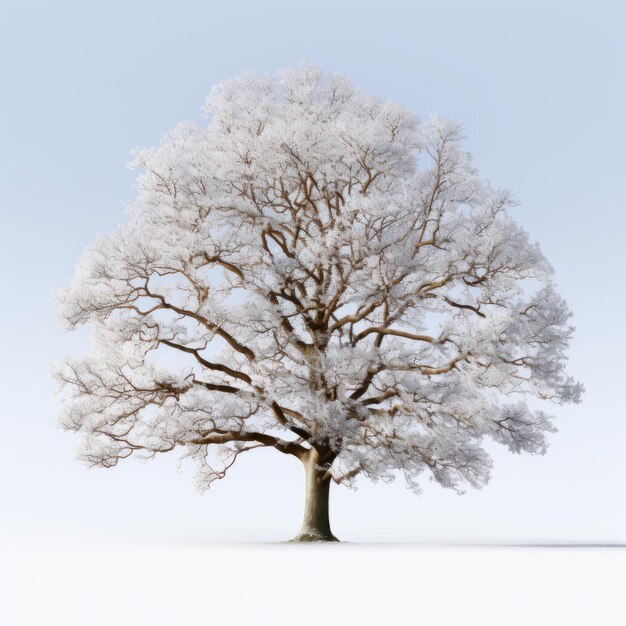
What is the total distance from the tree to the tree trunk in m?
0.03

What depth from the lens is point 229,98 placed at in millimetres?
14234

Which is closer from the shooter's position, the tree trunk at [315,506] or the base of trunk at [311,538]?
the base of trunk at [311,538]

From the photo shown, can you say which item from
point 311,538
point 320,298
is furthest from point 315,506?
point 320,298

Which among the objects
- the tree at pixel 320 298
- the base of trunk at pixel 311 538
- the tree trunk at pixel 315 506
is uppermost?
the tree at pixel 320 298

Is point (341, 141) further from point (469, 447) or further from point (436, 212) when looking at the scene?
point (469, 447)

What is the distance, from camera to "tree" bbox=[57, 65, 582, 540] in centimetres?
1308

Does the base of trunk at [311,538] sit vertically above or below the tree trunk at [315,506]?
below

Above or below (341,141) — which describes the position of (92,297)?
below

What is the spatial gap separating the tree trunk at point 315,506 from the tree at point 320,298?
3 cm

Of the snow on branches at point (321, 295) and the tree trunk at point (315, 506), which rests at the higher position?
the snow on branches at point (321, 295)

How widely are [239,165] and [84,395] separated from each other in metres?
4.60

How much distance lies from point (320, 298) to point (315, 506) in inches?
136

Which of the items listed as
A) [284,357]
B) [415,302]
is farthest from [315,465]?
[415,302]

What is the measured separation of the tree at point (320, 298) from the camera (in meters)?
13.1
